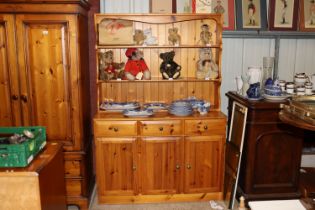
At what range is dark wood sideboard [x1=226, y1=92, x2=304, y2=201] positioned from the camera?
2748mm

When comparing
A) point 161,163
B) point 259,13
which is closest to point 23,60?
point 161,163

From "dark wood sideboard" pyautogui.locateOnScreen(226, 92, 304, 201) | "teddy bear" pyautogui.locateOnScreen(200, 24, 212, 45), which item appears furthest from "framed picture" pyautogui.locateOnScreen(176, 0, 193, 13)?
"dark wood sideboard" pyautogui.locateOnScreen(226, 92, 304, 201)

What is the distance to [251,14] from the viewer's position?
3258 millimetres

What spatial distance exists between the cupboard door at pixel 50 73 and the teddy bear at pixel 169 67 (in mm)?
884

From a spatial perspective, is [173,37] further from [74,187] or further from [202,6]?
[74,187]

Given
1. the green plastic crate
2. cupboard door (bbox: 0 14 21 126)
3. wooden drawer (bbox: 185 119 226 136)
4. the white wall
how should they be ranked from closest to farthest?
the green plastic crate < cupboard door (bbox: 0 14 21 126) < wooden drawer (bbox: 185 119 226 136) < the white wall

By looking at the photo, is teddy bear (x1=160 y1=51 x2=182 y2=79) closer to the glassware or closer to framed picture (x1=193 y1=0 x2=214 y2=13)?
framed picture (x1=193 y1=0 x2=214 y2=13)

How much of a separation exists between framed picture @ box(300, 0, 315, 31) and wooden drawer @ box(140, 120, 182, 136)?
71.6 inches

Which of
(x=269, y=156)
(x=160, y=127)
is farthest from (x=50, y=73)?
(x=269, y=156)

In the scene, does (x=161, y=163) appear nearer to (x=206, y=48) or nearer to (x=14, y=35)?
(x=206, y=48)

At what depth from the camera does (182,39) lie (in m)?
3.21

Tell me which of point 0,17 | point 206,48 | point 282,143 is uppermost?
point 0,17

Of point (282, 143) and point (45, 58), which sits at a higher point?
point (45, 58)

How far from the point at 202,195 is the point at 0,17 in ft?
8.13
